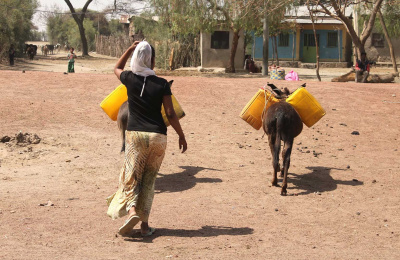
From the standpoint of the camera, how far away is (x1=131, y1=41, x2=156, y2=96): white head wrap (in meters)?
5.23

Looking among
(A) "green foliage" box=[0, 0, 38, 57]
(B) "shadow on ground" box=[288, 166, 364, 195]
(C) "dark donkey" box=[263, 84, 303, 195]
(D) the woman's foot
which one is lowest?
(B) "shadow on ground" box=[288, 166, 364, 195]

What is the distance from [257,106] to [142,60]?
3548 millimetres

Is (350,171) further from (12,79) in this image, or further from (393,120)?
(12,79)

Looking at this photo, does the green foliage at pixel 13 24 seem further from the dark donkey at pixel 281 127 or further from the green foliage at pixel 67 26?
the green foliage at pixel 67 26

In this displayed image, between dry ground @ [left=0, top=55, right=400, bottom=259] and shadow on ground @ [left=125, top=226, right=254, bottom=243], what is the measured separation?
11 millimetres

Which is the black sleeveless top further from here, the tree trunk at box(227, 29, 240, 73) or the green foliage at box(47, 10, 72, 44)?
the green foliage at box(47, 10, 72, 44)

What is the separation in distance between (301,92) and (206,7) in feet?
60.1

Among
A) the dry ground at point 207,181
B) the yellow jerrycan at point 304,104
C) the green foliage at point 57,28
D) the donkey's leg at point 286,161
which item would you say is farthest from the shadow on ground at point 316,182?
the green foliage at point 57,28

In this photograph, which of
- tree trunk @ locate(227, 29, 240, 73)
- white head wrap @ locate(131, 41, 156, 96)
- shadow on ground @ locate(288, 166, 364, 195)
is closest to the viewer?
white head wrap @ locate(131, 41, 156, 96)

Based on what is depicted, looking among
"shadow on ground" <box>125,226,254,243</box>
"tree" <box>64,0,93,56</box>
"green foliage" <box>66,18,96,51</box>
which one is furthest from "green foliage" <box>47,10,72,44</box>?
"shadow on ground" <box>125,226,254,243</box>

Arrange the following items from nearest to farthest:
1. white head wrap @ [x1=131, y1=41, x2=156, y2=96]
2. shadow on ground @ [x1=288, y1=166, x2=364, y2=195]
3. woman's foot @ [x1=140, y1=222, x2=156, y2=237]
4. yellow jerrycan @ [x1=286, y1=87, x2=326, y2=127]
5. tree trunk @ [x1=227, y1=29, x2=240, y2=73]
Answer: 1. white head wrap @ [x1=131, y1=41, x2=156, y2=96]
2. woman's foot @ [x1=140, y1=222, x2=156, y2=237]
3. shadow on ground @ [x1=288, y1=166, x2=364, y2=195]
4. yellow jerrycan @ [x1=286, y1=87, x2=326, y2=127]
5. tree trunk @ [x1=227, y1=29, x2=240, y2=73]

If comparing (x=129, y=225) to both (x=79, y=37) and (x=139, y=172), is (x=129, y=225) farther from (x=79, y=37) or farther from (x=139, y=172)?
(x=79, y=37)

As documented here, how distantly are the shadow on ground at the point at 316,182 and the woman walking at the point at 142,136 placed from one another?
116 inches

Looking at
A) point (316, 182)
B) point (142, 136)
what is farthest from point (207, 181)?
point (142, 136)
